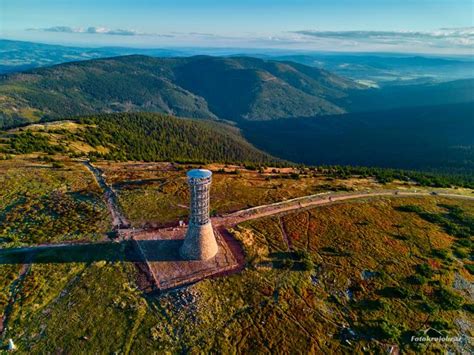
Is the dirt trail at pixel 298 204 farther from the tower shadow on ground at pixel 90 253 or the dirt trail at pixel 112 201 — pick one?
the dirt trail at pixel 112 201

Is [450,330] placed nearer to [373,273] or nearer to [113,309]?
[373,273]

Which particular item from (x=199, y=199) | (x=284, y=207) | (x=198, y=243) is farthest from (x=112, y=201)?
(x=284, y=207)

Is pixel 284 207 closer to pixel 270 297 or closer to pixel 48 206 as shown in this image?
pixel 270 297

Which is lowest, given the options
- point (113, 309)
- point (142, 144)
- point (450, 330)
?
point (142, 144)

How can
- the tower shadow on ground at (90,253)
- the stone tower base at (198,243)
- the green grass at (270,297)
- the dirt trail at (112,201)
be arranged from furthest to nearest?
the dirt trail at (112,201) < the tower shadow on ground at (90,253) < the stone tower base at (198,243) < the green grass at (270,297)

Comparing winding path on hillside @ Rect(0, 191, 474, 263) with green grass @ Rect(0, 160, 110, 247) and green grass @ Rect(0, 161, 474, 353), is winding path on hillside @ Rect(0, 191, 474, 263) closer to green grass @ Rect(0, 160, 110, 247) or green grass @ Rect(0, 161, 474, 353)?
green grass @ Rect(0, 160, 110, 247)

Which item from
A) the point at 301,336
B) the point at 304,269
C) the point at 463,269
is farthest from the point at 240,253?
the point at 463,269

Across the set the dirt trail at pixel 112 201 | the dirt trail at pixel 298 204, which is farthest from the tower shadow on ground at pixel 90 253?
the dirt trail at pixel 298 204
